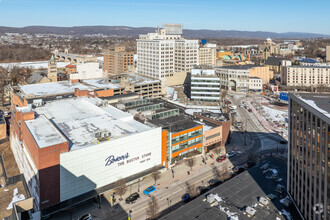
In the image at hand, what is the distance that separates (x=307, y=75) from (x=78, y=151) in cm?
8775

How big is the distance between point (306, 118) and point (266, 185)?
1041 cm

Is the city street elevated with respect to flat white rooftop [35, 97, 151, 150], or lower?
lower

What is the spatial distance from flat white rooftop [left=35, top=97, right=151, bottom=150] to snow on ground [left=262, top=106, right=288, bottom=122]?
124 ft

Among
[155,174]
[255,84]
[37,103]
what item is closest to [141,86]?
[37,103]

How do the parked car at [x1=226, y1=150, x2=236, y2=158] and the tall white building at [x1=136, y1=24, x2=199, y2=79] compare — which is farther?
the tall white building at [x1=136, y1=24, x2=199, y2=79]

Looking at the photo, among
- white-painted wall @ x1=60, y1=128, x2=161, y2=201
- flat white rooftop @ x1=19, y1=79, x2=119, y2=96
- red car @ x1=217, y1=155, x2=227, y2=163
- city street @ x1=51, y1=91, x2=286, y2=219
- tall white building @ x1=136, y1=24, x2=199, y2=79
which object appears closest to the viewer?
white-painted wall @ x1=60, y1=128, x2=161, y2=201

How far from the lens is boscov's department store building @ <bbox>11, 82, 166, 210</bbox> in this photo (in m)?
27.5

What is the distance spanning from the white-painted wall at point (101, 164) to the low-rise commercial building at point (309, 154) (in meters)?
16.2

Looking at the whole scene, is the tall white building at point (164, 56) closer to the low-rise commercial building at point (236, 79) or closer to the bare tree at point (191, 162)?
the low-rise commercial building at point (236, 79)

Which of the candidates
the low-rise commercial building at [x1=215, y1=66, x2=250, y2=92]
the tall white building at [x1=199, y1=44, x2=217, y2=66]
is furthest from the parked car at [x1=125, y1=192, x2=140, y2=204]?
the tall white building at [x1=199, y1=44, x2=217, y2=66]

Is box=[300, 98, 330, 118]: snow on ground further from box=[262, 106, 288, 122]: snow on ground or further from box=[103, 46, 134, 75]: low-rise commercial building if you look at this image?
box=[103, 46, 134, 75]: low-rise commercial building

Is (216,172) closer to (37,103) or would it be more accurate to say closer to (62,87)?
(37,103)

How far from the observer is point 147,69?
3696 inches

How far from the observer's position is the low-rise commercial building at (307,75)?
299ft
